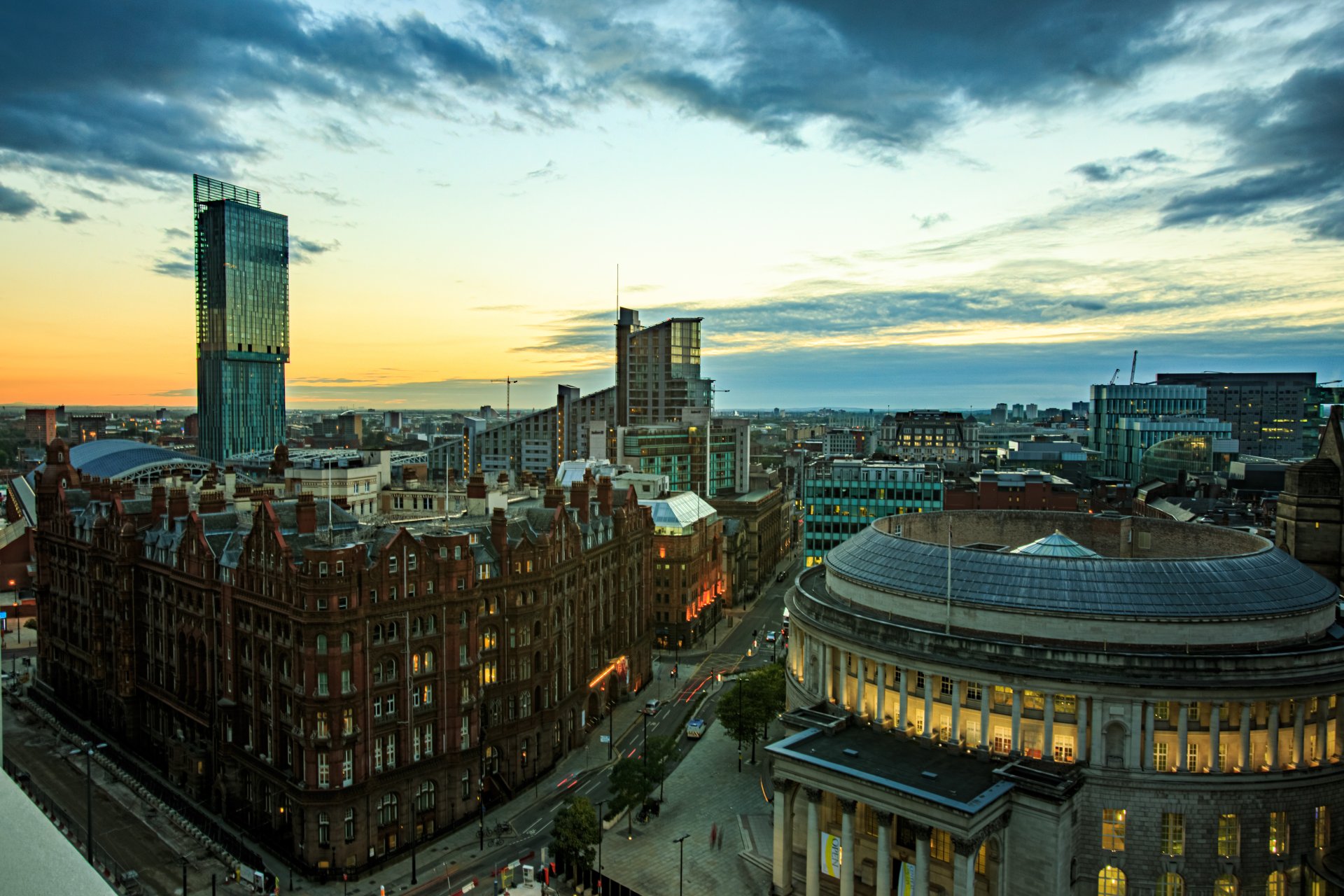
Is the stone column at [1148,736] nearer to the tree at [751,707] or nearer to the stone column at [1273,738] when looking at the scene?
the stone column at [1273,738]

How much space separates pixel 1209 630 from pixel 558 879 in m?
63.5

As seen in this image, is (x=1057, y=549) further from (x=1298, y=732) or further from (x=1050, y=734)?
(x=1298, y=732)

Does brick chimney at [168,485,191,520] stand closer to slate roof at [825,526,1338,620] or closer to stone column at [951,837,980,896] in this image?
slate roof at [825,526,1338,620]

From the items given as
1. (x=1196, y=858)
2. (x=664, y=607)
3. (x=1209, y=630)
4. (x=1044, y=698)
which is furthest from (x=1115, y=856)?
(x=664, y=607)

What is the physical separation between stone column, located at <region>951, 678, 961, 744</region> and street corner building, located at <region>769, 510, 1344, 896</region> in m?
0.12

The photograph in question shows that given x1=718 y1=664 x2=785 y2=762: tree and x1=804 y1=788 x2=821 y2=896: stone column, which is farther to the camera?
x1=718 y1=664 x2=785 y2=762: tree

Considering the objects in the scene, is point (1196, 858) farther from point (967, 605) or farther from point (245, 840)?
point (245, 840)

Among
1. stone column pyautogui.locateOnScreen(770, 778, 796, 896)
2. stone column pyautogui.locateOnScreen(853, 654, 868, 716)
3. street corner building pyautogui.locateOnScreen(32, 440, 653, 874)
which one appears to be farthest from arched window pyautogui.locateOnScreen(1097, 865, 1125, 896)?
street corner building pyautogui.locateOnScreen(32, 440, 653, 874)

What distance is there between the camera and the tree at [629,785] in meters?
91.1

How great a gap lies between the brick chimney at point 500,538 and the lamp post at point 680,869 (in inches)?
1382

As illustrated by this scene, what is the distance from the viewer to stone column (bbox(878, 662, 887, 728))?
274 ft

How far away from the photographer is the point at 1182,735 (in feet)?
236

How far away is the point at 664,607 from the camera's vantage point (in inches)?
6481

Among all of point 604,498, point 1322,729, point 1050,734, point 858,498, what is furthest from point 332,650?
point 858,498
